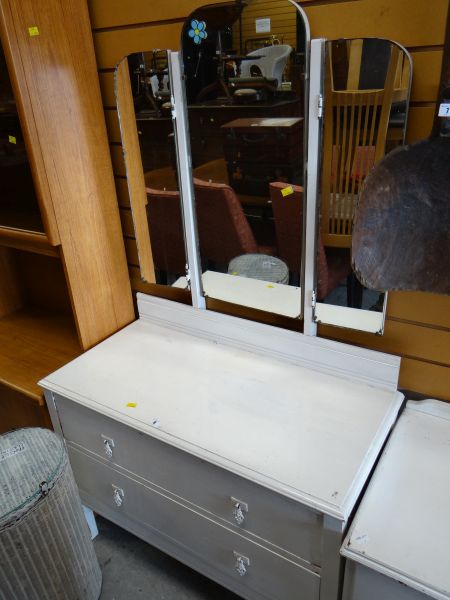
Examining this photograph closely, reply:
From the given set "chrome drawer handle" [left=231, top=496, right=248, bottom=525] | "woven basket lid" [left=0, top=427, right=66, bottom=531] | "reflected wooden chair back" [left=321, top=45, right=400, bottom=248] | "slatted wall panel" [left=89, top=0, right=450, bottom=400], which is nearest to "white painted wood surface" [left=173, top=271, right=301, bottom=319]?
"slatted wall panel" [left=89, top=0, right=450, bottom=400]

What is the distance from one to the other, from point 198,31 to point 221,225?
21.6 inches

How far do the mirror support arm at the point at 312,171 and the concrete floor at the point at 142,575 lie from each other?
96 centimetres

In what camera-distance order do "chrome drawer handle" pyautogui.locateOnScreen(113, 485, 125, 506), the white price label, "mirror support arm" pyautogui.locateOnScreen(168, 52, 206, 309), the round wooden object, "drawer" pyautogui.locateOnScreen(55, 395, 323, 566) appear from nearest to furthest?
the white price label, the round wooden object, "drawer" pyautogui.locateOnScreen(55, 395, 323, 566), "mirror support arm" pyautogui.locateOnScreen(168, 52, 206, 309), "chrome drawer handle" pyautogui.locateOnScreen(113, 485, 125, 506)

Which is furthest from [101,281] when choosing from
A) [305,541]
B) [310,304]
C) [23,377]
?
[305,541]

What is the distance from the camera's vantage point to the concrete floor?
157 centimetres

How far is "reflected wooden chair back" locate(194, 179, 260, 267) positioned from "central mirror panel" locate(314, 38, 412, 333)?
258 mm

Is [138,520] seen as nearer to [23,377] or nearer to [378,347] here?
[23,377]

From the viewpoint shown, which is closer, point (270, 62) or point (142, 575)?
point (270, 62)

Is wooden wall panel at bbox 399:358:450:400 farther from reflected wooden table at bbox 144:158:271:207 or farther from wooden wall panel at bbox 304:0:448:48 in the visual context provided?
wooden wall panel at bbox 304:0:448:48

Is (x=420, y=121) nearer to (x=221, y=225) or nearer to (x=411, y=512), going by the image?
(x=221, y=225)

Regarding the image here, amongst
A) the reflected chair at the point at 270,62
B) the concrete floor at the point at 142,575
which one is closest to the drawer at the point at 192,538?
the concrete floor at the point at 142,575

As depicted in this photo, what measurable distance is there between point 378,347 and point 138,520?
94cm

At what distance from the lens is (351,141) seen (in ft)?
3.80

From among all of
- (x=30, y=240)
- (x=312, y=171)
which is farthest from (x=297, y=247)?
(x=30, y=240)
